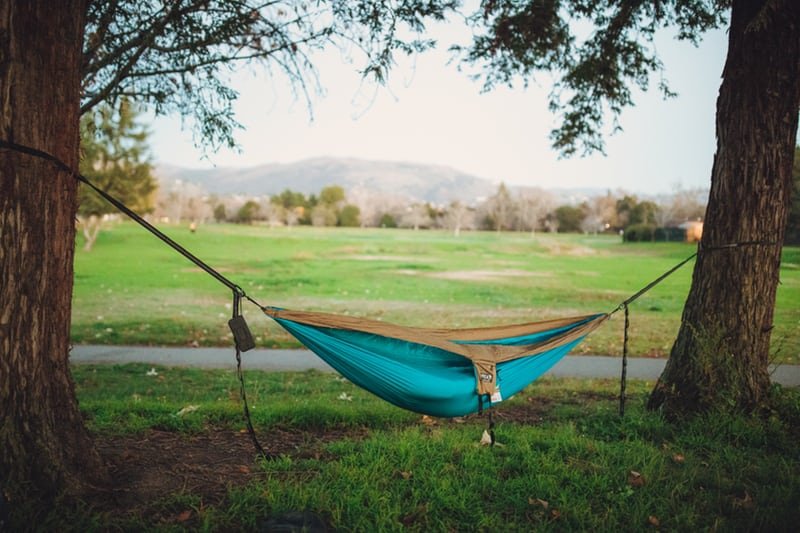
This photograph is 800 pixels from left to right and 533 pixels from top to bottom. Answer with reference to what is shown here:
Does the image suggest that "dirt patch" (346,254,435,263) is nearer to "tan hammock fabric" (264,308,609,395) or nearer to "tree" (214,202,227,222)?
"tan hammock fabric" (264,308,609,395)

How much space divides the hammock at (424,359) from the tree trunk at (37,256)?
0.93 metres

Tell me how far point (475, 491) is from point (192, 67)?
177 inches

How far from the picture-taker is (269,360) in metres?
6.32

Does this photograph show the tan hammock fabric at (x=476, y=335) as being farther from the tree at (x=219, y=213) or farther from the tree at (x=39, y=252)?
the tree at (x=219, y=213)

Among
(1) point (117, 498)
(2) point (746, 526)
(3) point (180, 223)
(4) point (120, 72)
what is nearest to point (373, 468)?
(1) point (117, 498)

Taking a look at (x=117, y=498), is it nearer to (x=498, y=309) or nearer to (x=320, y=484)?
(x=320, y=484)

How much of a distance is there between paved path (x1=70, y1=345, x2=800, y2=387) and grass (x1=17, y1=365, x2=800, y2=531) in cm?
185

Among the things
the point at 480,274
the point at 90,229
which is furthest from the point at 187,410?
the point at 90,229

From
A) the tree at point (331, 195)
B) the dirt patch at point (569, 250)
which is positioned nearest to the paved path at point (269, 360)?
the dirt patch at point (569, 250)

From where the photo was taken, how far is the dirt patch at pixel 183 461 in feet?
7.48

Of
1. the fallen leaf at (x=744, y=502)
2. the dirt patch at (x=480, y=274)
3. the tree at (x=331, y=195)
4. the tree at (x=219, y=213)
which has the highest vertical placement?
the tree at (x=331, y=195)

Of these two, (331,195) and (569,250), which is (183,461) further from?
(331,195)

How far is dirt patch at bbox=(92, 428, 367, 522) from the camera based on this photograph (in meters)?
2.28

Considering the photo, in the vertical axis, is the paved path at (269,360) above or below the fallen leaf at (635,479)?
below
